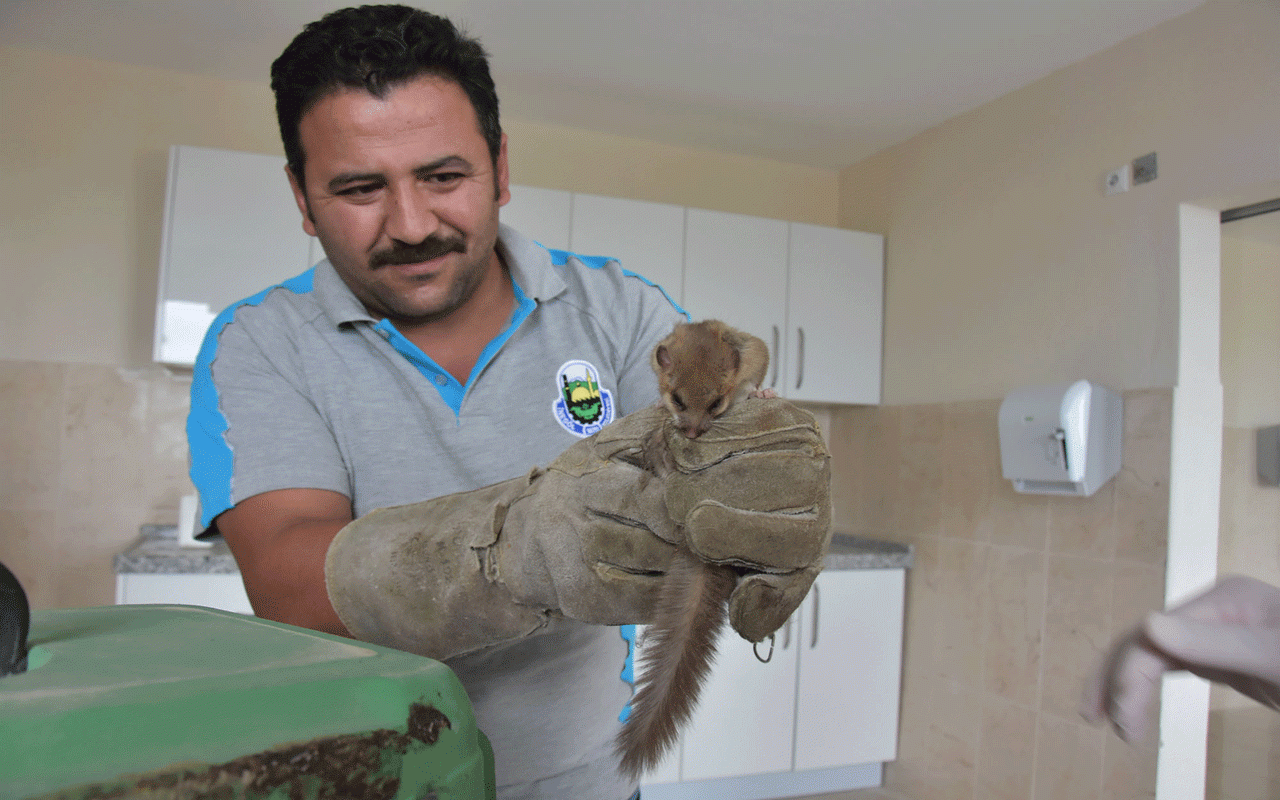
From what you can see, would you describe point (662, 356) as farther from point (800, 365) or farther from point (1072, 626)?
point (800, 365)

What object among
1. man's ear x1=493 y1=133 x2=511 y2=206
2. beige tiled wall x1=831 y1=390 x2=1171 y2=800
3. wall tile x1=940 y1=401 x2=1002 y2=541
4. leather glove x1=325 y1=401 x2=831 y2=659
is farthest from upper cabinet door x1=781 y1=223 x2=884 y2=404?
leather glove x1=325 y1=401 x2=831 y2=659

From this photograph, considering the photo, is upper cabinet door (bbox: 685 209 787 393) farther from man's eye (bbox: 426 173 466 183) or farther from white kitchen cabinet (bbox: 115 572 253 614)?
man's eye (bbox: 426 173 466 183)

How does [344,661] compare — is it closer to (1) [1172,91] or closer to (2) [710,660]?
(2) [710,660]

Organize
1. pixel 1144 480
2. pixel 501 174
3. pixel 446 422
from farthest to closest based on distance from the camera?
pixel 1144 480
pixel 501 174
pixel 446 422

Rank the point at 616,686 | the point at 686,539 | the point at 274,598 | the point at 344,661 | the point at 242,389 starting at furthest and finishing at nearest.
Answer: the point at 616,686 < the point at 242,389 < the point at 274,598 < the point at 686,539 < the point at 344,661

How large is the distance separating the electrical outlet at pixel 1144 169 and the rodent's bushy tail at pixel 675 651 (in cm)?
259

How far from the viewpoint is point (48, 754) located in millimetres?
370

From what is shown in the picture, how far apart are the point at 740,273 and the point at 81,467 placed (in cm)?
269

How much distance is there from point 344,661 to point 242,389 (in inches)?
28.2

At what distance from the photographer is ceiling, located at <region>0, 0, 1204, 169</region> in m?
2.80

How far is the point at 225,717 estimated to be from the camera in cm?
41

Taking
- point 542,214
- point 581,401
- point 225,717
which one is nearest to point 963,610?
point 542,214

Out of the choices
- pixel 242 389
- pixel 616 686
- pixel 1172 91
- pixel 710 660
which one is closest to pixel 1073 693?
pixel 1172 91

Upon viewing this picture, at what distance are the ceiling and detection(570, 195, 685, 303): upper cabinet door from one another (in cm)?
44
